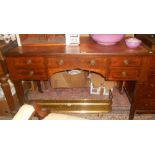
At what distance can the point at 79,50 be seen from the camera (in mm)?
1446

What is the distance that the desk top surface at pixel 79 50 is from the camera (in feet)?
4.53

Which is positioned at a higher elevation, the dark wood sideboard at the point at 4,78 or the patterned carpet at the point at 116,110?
the dark wood sideboard at the point at 4,78

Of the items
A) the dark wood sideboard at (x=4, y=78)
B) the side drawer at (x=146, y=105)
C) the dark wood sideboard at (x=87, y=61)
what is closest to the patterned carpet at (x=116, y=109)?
the side drawer at (x=146, y=105)

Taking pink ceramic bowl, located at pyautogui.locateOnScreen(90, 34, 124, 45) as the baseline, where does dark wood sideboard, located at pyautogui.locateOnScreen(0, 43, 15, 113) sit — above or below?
below

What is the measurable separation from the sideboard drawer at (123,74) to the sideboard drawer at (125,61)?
0.05 meters

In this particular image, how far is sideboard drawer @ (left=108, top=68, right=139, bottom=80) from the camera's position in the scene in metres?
1.47

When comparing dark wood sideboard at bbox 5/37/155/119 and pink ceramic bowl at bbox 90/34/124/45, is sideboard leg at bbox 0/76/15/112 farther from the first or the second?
pink ceramic bowl at bbox 90/34/124/45

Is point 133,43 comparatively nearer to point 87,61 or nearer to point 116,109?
point 87,61

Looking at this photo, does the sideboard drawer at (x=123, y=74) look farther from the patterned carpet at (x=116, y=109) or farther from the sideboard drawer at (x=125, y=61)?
the patterned carpet at (x=116, y=109)

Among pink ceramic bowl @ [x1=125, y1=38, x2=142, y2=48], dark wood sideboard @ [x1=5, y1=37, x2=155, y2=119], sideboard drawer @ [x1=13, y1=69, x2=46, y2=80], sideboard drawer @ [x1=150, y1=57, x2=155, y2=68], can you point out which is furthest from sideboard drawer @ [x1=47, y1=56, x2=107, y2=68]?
sideboard drawer @ [x1=150, y1=57, x2=155, y2=68]

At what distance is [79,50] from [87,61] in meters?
0.12

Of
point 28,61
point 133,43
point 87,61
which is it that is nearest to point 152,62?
point 133,43
